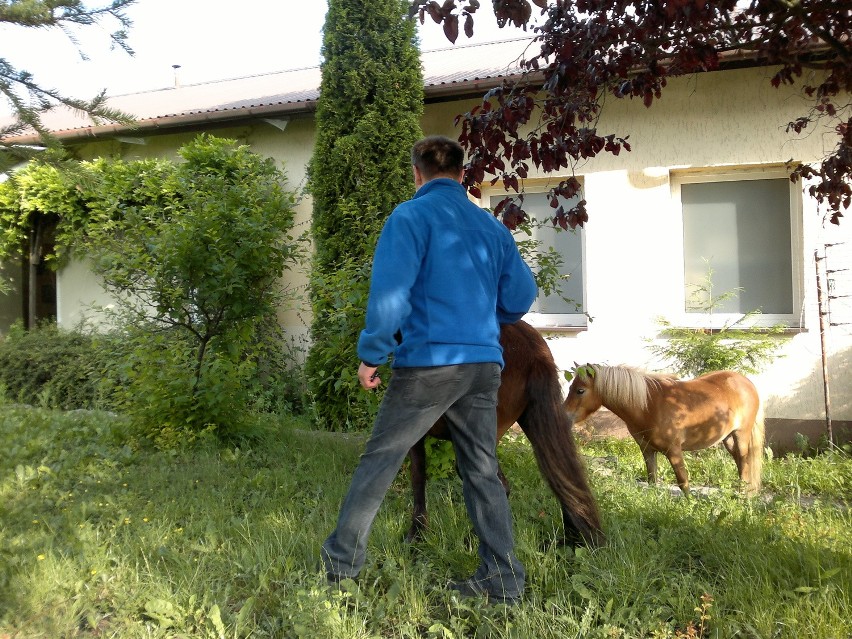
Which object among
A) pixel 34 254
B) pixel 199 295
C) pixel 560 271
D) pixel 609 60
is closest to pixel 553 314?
pixel 560 271

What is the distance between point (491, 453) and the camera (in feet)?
10.3

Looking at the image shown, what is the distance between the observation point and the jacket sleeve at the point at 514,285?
11.0ft

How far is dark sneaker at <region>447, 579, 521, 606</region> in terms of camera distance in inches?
118

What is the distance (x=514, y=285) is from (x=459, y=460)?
2.75ft

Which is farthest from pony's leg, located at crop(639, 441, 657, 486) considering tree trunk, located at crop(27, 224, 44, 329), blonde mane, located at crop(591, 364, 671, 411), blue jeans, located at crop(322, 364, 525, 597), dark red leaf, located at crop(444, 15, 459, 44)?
tree trunk, located at crop(27, 224, 44, 329)

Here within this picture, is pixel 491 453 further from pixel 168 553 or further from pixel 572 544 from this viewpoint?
pixel 168 553

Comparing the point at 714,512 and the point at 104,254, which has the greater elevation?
the point at 104,254

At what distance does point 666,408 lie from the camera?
5.14 meters

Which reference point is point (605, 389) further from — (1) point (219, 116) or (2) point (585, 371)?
(1) point (219, 116)

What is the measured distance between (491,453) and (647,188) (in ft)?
16.9

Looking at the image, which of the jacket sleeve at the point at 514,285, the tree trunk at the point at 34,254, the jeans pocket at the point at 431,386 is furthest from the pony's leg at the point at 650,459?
the tree trunk at the point at 34,254

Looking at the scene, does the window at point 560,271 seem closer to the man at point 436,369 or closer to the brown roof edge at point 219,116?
the brown roof edge at point 219,116

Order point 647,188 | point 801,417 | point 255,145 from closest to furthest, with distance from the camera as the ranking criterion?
point 801,417 < point 647,188 < point 255,145

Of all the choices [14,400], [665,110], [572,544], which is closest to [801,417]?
[665,110]
